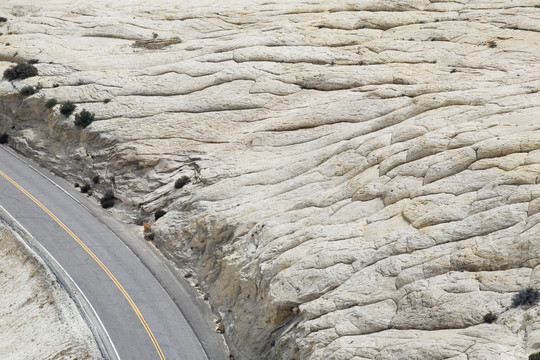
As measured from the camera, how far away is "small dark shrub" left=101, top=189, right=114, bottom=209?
55766mm

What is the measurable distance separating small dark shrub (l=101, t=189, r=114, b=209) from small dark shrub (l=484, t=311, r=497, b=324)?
34.1 m

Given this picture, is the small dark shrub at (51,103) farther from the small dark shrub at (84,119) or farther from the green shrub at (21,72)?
the green shrub at (21,72)

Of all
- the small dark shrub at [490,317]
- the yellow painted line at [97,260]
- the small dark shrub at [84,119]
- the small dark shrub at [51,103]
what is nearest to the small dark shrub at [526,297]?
the small dark shrub at [490,317]

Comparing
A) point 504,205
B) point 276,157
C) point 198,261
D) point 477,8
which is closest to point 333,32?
point 477,8

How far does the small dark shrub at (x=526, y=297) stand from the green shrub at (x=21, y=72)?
159ft

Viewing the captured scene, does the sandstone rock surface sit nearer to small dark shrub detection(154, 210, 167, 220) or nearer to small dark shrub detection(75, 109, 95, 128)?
small dark shrub detection(154, 210, 167, 220)

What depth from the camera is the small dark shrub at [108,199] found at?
55766 millimetres

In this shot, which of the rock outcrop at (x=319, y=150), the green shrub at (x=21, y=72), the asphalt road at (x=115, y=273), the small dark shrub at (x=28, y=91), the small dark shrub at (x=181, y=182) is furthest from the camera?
the green shrub at (x=21, y=72)

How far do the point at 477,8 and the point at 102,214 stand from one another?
35709 millimetres

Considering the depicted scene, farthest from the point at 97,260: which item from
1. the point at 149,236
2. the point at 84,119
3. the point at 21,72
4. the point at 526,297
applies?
the point at 526,297

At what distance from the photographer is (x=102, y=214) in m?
55.3

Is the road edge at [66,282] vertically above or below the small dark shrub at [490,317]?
below

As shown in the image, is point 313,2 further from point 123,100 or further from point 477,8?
point 123,100

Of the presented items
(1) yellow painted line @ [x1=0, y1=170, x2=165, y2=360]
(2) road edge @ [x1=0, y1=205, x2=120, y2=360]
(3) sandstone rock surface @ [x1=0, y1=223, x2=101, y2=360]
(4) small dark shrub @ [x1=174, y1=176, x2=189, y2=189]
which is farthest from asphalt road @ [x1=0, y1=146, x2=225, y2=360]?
(4) small dark shrub @ [x1=174, y1=176, x2=189, y2=189]
